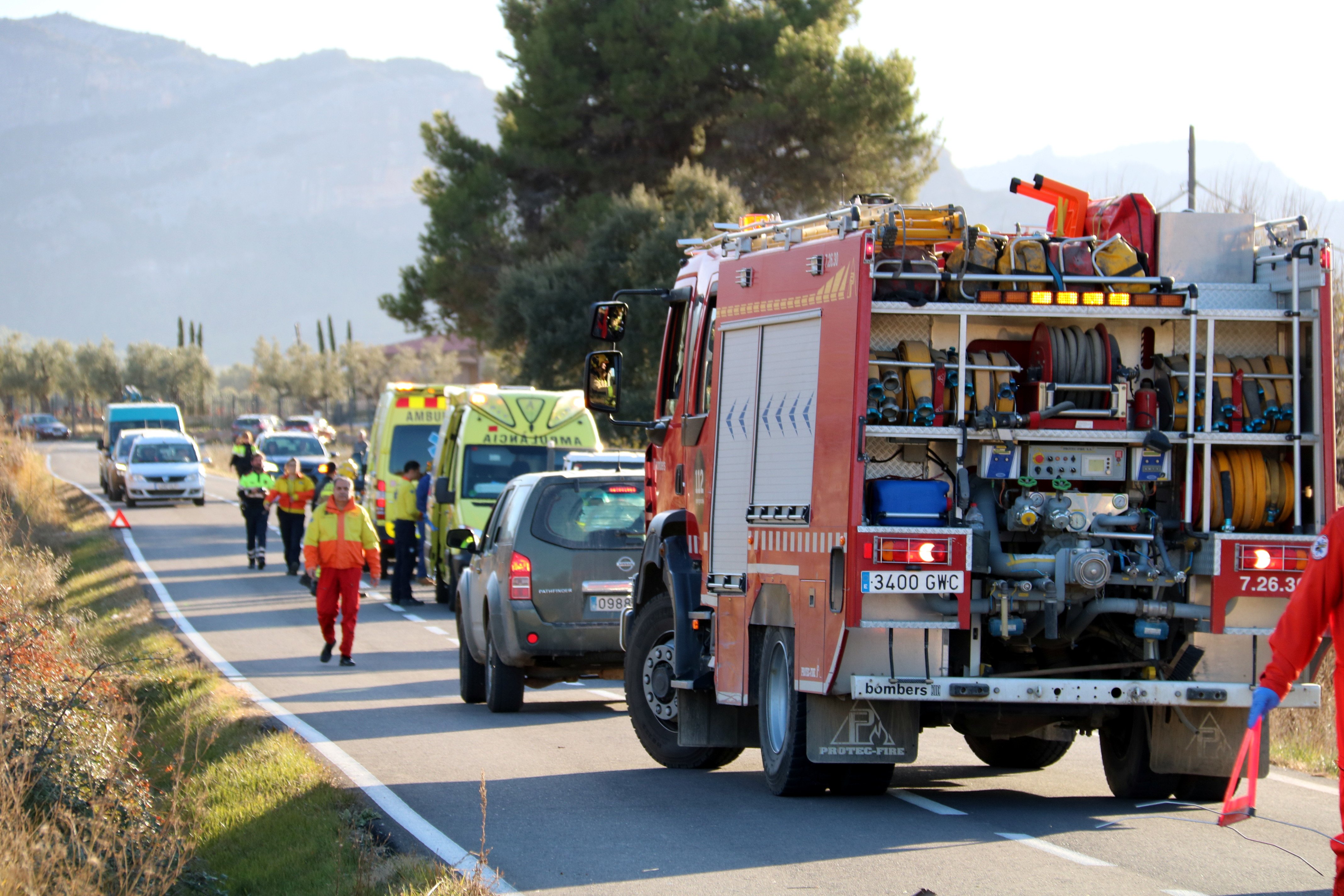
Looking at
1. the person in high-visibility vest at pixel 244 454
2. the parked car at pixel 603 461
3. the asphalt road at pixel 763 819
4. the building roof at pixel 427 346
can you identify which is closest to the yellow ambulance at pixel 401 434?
the person in high-visibility vest at pixel 244 454

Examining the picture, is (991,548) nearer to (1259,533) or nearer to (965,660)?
(965,660)

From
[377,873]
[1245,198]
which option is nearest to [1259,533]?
[377,873]

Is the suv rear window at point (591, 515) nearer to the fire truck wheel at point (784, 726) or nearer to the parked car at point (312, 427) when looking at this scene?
the fire truck wheel at point (784, 726)

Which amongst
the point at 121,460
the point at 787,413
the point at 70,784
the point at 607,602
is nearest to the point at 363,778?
the point at 70,784

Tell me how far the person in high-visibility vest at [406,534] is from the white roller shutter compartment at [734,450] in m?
13.6

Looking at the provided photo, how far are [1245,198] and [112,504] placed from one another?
96.1 feet

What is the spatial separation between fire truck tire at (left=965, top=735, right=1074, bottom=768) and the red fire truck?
1724mm

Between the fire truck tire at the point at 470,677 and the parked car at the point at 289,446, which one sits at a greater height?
the parked car at the point at 289,446

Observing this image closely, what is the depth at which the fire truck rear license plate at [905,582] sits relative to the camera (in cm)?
732

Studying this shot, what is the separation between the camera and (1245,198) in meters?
22.4

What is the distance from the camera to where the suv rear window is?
12.6 metres

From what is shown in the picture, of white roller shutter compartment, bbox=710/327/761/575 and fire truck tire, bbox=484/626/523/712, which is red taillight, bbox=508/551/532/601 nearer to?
fire truck tire, bbox=484/626/523/712

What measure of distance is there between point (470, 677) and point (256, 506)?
44.4 feet

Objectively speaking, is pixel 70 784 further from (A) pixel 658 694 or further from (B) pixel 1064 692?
(B) pixel 1064 692
